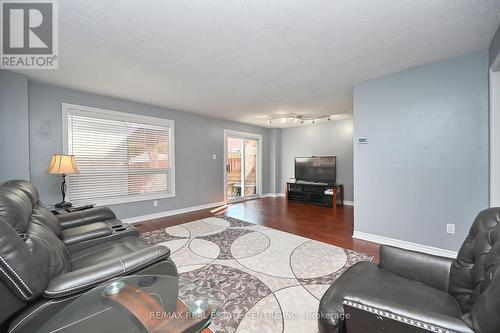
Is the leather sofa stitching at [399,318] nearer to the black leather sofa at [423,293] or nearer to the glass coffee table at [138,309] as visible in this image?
the black leather sofa at [423,293]

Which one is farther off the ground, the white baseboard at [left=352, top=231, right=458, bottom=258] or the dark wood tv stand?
the dark wood tv stand

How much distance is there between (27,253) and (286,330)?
1563 millimetres

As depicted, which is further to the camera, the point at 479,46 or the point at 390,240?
the point at 390,240

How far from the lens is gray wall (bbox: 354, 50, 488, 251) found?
2.36 m

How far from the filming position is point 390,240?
9.50ft

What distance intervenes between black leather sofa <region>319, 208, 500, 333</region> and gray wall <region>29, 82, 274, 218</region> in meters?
4.07

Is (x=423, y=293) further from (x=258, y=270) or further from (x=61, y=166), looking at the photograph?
(x=61, y=166)

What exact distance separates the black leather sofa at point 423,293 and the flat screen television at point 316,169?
14.4 feet

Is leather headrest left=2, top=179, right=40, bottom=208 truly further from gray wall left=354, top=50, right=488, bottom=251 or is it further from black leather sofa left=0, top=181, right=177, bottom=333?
gray wall left=354, top=50, right=488, bottom=251

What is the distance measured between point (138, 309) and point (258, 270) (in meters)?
1.38

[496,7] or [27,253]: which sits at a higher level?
[496,7]

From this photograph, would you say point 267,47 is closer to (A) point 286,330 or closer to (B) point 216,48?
(B) point 216,48

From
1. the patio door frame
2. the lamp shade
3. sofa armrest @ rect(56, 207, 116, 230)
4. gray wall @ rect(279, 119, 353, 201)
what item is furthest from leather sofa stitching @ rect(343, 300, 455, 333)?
gray wall @ rect(279, 119, 353, 201)

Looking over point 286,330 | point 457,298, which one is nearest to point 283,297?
point 286,330
